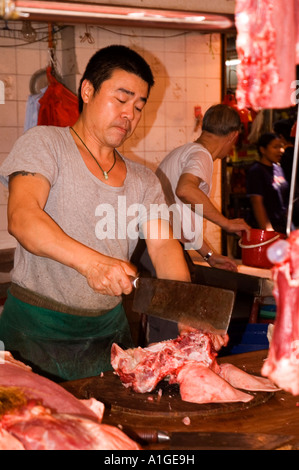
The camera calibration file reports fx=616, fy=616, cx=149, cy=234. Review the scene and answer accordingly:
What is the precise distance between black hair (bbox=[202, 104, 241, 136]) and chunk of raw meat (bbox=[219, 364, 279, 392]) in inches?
115

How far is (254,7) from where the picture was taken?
1863 millimetres

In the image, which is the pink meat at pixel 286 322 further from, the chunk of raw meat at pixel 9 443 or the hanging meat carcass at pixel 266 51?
the chunk of raw meat at pixel 9 443

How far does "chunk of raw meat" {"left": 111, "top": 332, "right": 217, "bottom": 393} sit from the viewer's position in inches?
101

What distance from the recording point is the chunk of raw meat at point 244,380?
2.60 meters

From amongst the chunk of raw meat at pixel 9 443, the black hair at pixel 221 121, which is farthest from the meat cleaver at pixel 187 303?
the black hair at pixel 221 121

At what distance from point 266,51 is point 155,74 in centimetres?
476

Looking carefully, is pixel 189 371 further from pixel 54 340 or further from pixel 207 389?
pixel 54 340

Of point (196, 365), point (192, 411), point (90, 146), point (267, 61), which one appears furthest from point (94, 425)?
point (90, 146)

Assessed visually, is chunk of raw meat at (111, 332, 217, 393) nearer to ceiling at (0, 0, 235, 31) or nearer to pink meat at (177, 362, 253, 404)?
pink meat at (177, 362, 253, 404)

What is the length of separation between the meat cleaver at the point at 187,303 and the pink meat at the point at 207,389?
0.61 ft

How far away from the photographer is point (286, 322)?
6.12 ft

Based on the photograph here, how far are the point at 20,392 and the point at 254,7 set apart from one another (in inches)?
55.2

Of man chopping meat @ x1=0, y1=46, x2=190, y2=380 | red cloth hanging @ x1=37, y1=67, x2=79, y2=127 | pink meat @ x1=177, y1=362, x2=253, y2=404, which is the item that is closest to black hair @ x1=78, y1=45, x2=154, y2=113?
man chopping meat @ x1=0, y1=46, x2=190, y2=380

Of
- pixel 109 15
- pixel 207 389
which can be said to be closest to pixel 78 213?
pixel 207 389
